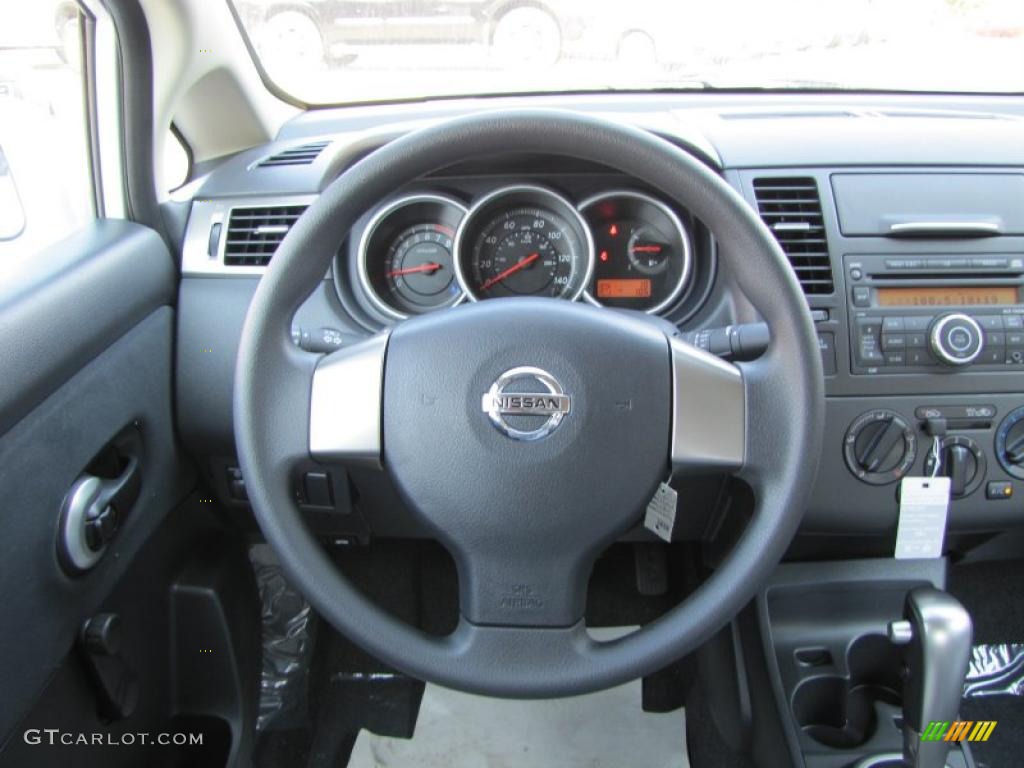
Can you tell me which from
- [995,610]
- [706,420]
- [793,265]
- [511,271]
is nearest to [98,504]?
[511,271]

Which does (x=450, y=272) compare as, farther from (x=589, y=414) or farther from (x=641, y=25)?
(x=641, y=25)

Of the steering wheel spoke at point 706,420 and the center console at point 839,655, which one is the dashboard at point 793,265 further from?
the steering wheel spoke at point 706,420

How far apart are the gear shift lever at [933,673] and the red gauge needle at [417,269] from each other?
0.95m

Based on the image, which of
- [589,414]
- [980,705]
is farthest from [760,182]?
[980,705]

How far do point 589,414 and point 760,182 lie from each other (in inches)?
25.5

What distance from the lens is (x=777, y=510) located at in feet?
3.14

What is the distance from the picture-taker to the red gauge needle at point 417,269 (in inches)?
56.4

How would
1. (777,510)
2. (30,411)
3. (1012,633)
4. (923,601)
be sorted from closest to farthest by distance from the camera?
1. (777,510)
2. (30,411)
3. (923,601)
4. (1012,633)

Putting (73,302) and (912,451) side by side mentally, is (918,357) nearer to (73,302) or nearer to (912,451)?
(912,451)

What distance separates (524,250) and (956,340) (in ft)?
2.30

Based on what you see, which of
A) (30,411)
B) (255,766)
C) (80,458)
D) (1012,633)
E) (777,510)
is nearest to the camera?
(777,510)

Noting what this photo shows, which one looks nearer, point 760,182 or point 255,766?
point 760,182

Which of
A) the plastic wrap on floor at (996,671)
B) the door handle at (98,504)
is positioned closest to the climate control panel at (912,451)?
the plastic wrap on floor at (996,671)

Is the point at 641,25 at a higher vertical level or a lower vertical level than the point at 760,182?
higher
